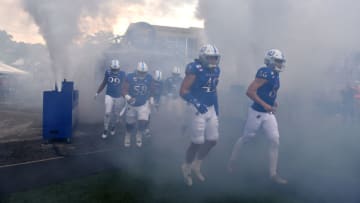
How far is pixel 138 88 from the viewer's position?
6.92m

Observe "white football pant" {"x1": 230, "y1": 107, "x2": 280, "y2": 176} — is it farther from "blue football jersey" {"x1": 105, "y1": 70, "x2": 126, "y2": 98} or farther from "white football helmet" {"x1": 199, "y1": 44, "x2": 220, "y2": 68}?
"blue football jersey" {"x1": 105, "y1": 70, "x2": 126, "y2": 98}

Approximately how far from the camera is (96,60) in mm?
14375

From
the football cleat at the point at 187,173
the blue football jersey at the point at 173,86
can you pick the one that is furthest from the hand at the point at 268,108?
the blue football jersey at the point at 173,86

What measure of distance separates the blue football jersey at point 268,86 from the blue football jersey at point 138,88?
108 inches

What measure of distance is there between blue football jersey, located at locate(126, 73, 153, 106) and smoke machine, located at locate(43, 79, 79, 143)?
4.30 ft

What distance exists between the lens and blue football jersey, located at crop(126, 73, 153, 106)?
6.93 metres

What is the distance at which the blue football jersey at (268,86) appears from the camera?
4.88 m

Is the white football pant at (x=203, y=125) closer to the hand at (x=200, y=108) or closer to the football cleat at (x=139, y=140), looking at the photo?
the hand at (x=200, y=108)

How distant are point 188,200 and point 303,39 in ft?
22.7

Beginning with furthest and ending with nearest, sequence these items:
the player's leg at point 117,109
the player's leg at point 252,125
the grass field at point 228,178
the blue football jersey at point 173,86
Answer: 1. the blue football jersey at point 173,86
2. the player's leg at point 117,109
3. the player's leg at point 252,125
4. the grass field at point 228,178

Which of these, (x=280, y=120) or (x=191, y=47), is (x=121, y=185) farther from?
(x=191, y=47)

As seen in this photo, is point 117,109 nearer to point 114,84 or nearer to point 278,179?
point 114,84

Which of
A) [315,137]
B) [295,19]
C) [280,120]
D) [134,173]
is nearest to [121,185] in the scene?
[134,173]

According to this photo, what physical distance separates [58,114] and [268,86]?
14.6 ft
